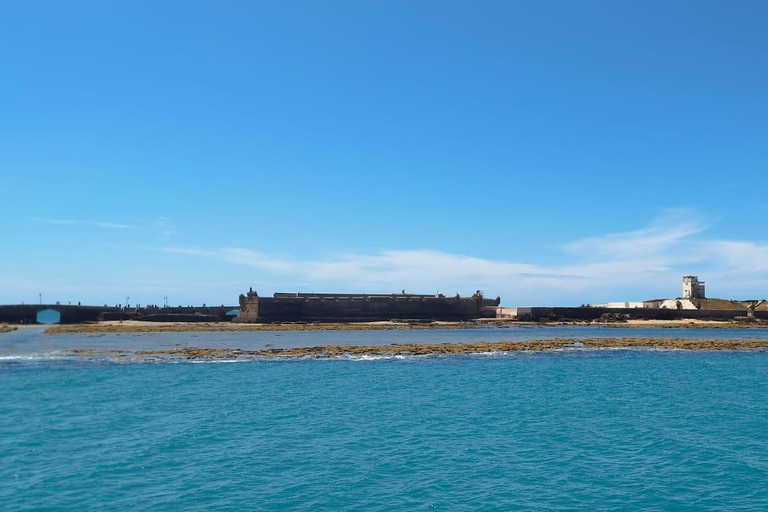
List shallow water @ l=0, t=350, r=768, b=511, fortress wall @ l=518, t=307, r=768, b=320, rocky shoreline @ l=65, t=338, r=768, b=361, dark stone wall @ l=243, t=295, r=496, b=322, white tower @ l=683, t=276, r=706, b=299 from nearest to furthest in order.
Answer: shallow water @ l=0, t=350, r=768, b=511 < rocky shoreline @ l=65, t=338, r=768, b=361 < dark stone wall @ l=243, t=295, r=496, b=322 < fortress wall @ l=518, t=307, r=768, b=320 < white tower @ l=683, t=276, r=706, b=299

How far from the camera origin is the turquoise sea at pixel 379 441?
45.5ft

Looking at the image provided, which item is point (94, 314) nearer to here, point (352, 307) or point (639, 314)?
point (352, 307)

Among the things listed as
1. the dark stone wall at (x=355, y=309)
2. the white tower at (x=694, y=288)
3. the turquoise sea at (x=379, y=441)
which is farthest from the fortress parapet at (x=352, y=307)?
the turquoise sea at (x=379, y=441)

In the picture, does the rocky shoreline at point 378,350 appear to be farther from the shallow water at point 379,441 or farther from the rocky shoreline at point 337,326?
the rocky shoreline at point 337,326

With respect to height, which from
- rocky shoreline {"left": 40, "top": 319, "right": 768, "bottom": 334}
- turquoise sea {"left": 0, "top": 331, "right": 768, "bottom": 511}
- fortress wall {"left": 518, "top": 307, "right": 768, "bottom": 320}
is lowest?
turquoise sea {"left": 0, "top": 331, "right": 768, "bottom": 511}

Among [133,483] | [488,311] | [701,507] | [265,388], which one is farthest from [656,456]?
[488,311]

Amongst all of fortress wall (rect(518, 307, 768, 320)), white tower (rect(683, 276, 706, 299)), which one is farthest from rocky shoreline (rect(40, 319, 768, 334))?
white tower (rect(683, 276, 706, 299))

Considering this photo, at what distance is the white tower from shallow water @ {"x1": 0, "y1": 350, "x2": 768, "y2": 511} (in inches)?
3530

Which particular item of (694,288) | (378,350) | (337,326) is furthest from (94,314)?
(694,288)

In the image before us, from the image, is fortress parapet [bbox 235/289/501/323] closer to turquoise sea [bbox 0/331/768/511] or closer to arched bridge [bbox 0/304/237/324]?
arched bridge [bbox 0/304/237/324]

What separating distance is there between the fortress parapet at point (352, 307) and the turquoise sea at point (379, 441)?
2129 inches

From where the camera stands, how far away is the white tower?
115 metres

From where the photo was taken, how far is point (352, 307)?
90.6m

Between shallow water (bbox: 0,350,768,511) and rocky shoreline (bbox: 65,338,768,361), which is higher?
rocky shoreline (bbox: 65,338,768,361)
